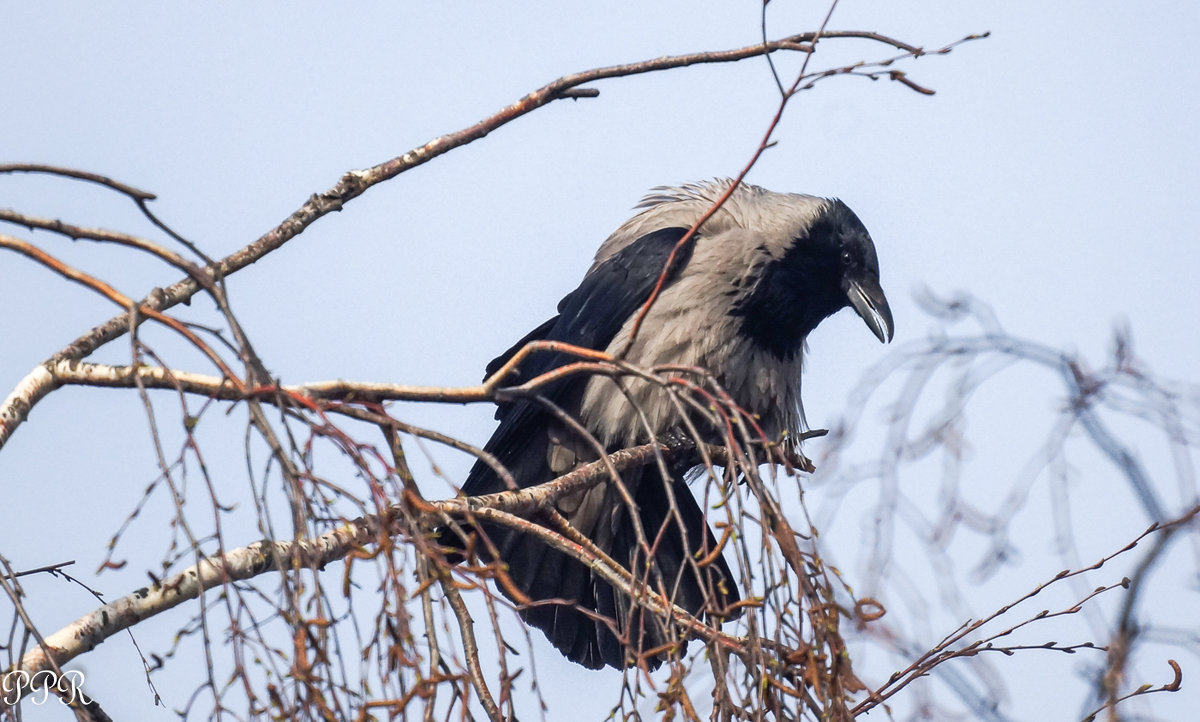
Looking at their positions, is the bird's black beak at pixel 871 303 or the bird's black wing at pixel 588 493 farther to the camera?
the bird's black beak at pixel 871 303

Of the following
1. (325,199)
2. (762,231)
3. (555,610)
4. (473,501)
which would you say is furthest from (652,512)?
(325,199)

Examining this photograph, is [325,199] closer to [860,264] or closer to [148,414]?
[148,414]

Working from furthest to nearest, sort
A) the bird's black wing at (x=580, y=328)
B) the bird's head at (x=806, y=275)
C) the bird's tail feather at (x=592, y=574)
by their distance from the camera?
the bird's head at (x=806, y=275), the bird's black wing at (x=580, y=328), the bird's tail feather at (x=592, y=574)

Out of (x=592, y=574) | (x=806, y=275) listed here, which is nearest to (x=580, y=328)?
(x=806, y=275)

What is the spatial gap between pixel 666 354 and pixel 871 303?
1019mm

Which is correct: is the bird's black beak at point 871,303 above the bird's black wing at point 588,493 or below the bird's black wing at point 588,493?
above

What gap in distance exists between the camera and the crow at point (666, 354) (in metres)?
5.12

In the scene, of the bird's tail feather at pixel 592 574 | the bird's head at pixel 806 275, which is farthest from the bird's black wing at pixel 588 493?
the bird's head at pixel 806 275

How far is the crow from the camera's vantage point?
512cm

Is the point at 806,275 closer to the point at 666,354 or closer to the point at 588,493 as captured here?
the point at 666,354

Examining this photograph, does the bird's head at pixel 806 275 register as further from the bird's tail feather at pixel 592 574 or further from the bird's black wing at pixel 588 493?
the bird's tail feather at pixel 592 574

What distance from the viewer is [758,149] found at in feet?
7.93

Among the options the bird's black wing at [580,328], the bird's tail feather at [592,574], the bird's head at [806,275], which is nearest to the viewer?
the bird's tail feather at [592,574]

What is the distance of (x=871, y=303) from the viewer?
18.3 ft
